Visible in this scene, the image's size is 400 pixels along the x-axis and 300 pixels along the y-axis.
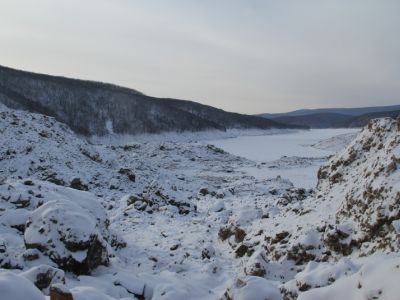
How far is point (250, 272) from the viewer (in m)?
9.65

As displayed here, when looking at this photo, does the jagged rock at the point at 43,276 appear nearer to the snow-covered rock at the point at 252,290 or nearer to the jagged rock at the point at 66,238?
the jagged rock at the point at 66,238

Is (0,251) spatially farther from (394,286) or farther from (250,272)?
(394,286)

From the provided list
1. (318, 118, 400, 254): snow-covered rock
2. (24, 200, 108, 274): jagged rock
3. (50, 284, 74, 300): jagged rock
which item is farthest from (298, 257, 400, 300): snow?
(24, 200, 108, 274): jagged rock

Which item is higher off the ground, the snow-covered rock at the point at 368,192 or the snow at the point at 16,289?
the snow-covered rock at the point at 368,192

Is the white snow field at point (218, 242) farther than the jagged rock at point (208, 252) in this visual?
No

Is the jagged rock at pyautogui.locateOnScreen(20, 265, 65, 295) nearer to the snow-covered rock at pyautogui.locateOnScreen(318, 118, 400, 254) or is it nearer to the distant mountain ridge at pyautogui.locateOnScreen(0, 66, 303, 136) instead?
the snow-covered rock at pyautogui.locateOnScreen(318, 118, 400, 254)

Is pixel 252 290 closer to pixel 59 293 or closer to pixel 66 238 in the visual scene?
pixel 59 293

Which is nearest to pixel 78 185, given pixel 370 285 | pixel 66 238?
pixel 66 238

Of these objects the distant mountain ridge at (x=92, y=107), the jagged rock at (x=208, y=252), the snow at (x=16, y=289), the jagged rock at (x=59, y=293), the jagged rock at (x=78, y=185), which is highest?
the distant mountain ridge at (x=92, y=107)

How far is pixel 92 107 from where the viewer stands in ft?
359

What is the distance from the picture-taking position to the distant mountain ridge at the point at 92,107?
97.9 meters

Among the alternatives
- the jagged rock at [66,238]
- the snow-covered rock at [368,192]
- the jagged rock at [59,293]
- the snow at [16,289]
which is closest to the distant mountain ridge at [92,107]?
the jagged rock at [66,238]

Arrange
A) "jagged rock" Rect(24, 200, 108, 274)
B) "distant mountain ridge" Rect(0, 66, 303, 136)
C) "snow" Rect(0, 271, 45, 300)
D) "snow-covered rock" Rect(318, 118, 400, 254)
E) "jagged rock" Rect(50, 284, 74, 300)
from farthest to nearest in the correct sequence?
"distant mountain ridge" Rect(0, 66, 303, 136) < "jagged rock" Rect(24, 200, 108, 274) < "snow-covered rock" Rect(318, 118, 400, 254) < "jagged rock" Rect(50, 284, 74, 300) < "snow" Rect(0, 271, 45, 300)

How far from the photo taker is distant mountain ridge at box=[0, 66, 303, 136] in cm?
9788
